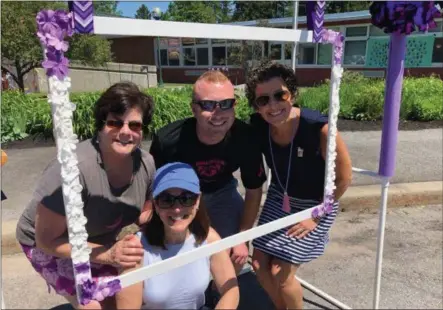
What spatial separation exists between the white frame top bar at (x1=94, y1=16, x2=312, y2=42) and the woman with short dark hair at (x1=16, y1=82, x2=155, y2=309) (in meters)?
0.36

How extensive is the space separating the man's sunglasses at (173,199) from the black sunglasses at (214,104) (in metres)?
0.46

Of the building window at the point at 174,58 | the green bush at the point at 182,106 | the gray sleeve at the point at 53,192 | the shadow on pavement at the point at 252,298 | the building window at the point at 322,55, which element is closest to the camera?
the gray sleeve at the point at 53,192

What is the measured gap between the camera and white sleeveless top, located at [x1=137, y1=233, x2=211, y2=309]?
5.03ft

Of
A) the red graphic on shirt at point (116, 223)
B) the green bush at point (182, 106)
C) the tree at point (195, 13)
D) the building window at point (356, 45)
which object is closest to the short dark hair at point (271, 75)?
the tree at point (195, 13)

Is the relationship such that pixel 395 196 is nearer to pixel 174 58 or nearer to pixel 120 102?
pixel 120 102

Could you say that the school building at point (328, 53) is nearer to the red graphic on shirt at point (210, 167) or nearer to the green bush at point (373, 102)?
the green bush at point (373, 102)

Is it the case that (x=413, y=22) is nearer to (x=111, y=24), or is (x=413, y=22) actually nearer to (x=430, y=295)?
(x=111, y=24)

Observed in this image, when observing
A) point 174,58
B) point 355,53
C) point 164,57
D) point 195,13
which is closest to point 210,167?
point 195,13

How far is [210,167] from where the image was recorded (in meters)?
2.05

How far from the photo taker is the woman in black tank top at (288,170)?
74.7 inches

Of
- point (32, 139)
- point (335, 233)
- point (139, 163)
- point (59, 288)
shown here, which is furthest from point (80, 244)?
point (32, 139)

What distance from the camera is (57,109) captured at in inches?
43.6

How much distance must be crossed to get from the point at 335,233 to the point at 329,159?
197cm

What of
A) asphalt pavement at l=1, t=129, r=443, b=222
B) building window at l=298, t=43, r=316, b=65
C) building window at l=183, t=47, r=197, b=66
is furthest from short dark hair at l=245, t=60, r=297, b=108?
building window at l=298, t=43, r=316, b=65
